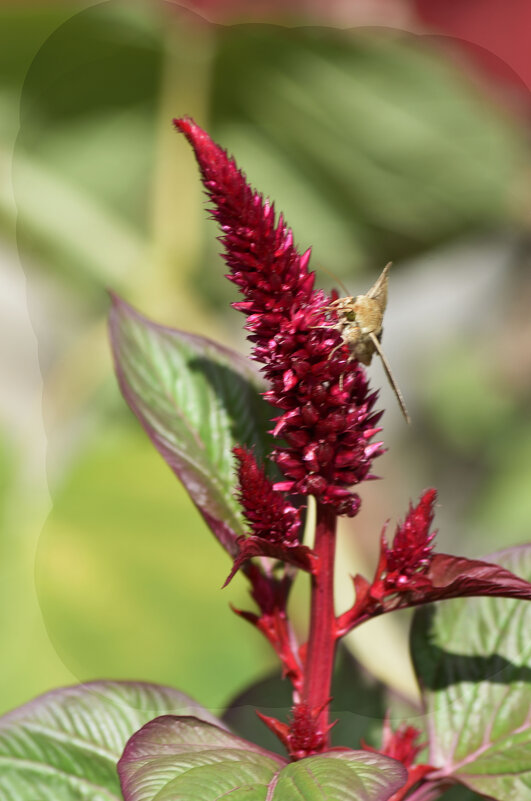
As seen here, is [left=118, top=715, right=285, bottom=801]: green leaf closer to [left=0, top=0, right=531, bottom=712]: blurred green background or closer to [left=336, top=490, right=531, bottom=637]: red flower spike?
[left=336, top=490, right=531, bottom=637]: red flower spike

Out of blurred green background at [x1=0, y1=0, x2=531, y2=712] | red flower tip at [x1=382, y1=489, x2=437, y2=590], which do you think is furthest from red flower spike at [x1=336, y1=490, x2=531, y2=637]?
blurred green background at [x1=0, y1=0, x2=531, y2=712]

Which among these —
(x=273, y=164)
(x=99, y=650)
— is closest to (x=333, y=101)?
(x=273, y=164)

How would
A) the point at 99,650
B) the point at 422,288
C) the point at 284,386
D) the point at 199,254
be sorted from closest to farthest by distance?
the point at 284,386, the point at 99,650, the point at 422,288, the point at 199,254

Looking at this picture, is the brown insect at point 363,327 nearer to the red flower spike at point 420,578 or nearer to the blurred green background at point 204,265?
the red flower spike at point 420,578

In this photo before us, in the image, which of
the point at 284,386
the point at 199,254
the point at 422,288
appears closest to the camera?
the point at 284,386

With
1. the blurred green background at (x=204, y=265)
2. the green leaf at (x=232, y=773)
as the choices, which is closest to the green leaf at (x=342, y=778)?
the green leaf at (x=232, y=773)

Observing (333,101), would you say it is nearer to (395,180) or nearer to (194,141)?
(395,180)
